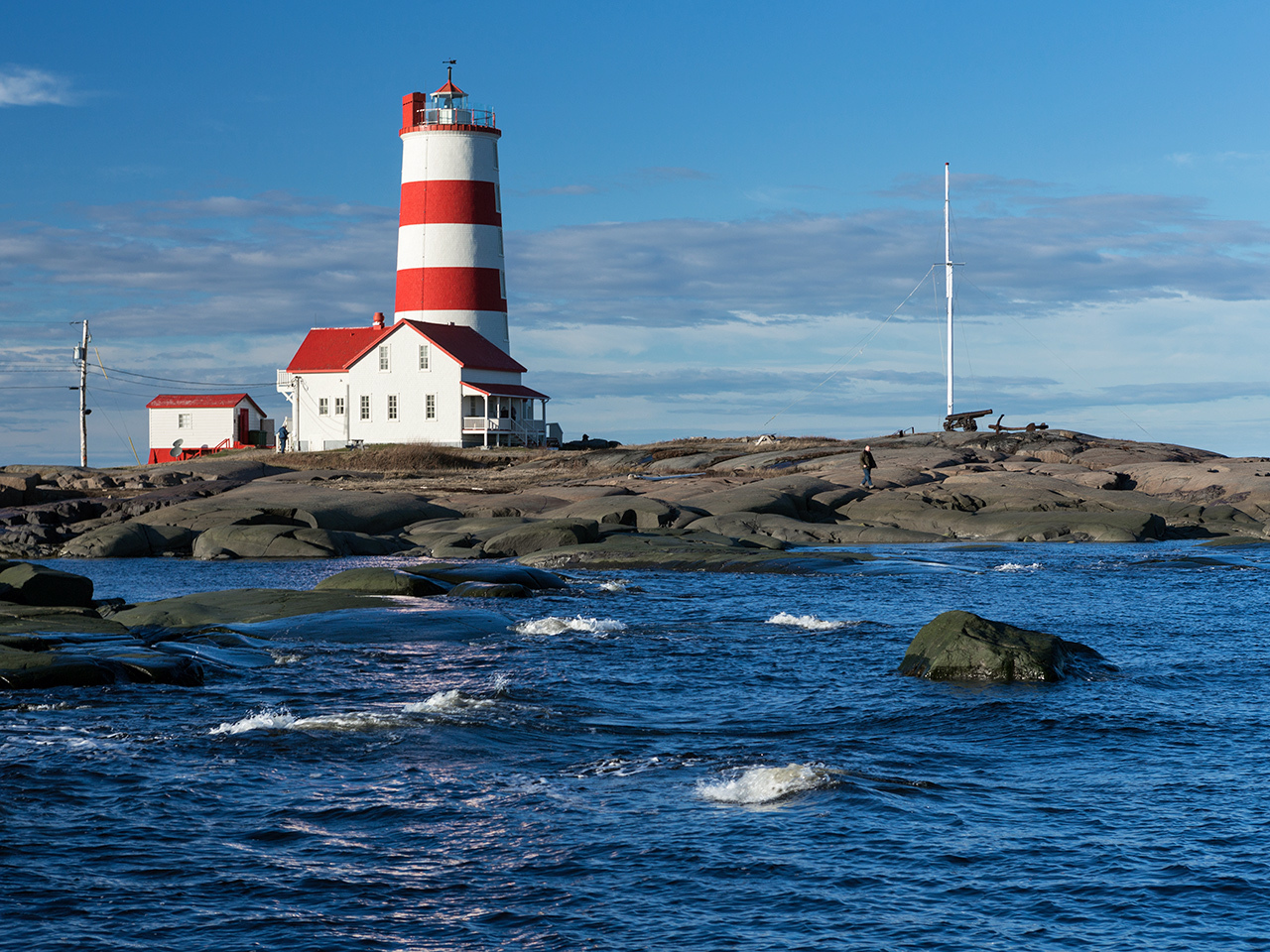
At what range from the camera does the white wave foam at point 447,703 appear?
12.1 m

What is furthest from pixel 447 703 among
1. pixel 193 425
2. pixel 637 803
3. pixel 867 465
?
pixel 193 425

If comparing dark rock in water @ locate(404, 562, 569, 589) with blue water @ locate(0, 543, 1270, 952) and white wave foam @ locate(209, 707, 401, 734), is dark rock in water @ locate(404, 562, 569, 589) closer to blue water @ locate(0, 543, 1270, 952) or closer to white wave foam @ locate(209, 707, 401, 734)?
blue water @ locate(0, 543, 1270, 952)

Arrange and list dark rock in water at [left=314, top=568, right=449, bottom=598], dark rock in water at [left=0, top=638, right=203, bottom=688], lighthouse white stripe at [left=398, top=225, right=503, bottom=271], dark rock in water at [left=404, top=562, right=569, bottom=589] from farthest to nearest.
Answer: lighthouse white stripe at [left=398, top=225, right=503, bottom=271], dark rock in water at [left=404, top=562, right=569, bottom=589], dark rock in water at [left=314, top=568, right=449, bottom=598], dark rock in water at [left=0, top=638, right=203, bottom=688]

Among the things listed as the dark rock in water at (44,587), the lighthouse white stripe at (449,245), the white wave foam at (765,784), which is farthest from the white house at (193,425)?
the white wave foam at (765,784)

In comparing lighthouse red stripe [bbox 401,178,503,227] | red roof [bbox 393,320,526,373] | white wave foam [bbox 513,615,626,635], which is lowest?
white wave foam [bbox 513,615,626,635]

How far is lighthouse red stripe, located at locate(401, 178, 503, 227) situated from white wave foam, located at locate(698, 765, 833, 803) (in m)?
49.0

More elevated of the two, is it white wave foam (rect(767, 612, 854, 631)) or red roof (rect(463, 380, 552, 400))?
red roof (rect(463, 380, 552, 400))

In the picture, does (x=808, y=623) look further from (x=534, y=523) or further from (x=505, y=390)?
(x=505, y=390)

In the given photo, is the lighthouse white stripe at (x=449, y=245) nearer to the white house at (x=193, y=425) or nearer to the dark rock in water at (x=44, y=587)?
the white house at (x=193, y=425)

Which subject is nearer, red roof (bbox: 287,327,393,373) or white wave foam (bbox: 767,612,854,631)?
white wave foam (bbox: 767,612,854,631)

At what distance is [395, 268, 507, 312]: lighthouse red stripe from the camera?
188 ft

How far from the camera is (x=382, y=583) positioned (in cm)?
2080

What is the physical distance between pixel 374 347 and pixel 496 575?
35326 mm

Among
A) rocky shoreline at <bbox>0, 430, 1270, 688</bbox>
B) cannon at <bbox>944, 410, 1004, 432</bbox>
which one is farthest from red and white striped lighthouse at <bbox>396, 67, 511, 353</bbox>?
cannon at <bbox>944, 410, 1004, 432</bbox>
